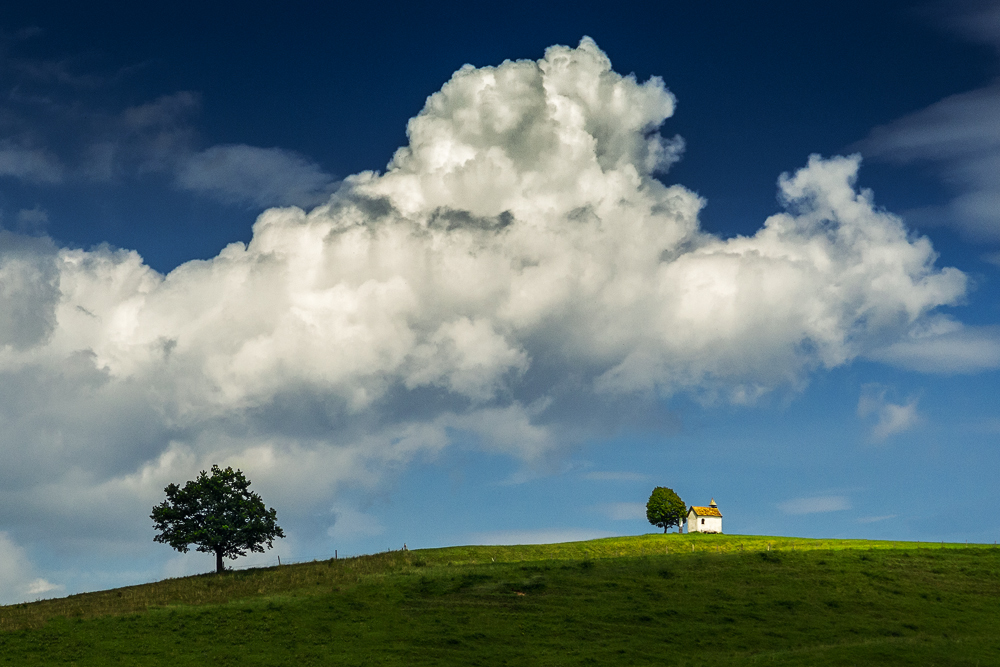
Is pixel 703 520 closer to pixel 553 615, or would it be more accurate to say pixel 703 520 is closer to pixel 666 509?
pixel 666 509

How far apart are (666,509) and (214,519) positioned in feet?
269

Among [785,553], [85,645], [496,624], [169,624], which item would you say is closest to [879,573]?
[785,553]

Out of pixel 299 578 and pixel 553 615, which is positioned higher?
pixel 299 578

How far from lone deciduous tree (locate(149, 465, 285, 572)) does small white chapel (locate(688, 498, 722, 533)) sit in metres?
95.3

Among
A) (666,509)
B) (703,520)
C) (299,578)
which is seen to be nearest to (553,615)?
(299,578)

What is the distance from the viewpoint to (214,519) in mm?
88438

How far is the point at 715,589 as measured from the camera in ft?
222

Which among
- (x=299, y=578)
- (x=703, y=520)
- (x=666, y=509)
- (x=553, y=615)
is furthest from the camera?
(x=703, y=520)

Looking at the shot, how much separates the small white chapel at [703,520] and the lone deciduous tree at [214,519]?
3752 inches

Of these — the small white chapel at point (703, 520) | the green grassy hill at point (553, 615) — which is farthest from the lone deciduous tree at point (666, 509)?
the green grassy hill at point (553, 615)

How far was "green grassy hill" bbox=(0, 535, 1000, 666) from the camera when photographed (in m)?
53.9

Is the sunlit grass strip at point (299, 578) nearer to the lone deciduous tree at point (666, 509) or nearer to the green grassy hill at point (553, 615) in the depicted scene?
the green grassy hill at point (553, 615)

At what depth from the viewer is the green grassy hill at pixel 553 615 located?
2121 inches

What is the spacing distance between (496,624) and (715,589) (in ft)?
60.4
